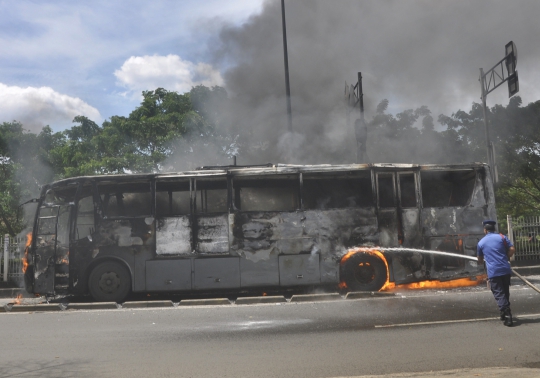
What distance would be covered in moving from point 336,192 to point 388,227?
126 cm

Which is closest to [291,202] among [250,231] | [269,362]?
[250,231]

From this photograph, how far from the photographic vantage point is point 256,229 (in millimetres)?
10766

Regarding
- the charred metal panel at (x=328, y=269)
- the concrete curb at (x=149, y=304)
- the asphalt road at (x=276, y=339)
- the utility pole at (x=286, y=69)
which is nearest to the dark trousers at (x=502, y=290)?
the asphalt road at (x=276, y=339)

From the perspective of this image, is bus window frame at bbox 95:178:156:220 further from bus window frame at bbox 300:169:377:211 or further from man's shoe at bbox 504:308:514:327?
man's shoe at bbox 504:308:514:327

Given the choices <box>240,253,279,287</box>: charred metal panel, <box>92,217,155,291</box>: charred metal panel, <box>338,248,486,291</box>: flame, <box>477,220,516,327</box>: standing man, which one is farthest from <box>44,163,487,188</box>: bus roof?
<box>477,220,516,327</box>: standing man

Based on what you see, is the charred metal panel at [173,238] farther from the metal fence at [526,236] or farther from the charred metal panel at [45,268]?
the metal fence at [526,236]

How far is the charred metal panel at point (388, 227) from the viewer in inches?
424

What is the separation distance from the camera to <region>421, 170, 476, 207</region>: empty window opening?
11.0 meters

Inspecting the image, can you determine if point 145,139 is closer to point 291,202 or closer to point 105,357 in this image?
point 291,202

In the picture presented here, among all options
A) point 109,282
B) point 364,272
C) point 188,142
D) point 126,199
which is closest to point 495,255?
point 364,272

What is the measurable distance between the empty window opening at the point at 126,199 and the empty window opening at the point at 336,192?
3.22m

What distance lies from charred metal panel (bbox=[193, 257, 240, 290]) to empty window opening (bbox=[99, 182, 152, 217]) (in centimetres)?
153

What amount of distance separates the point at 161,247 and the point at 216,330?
379 cm

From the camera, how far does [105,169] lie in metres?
21.1
